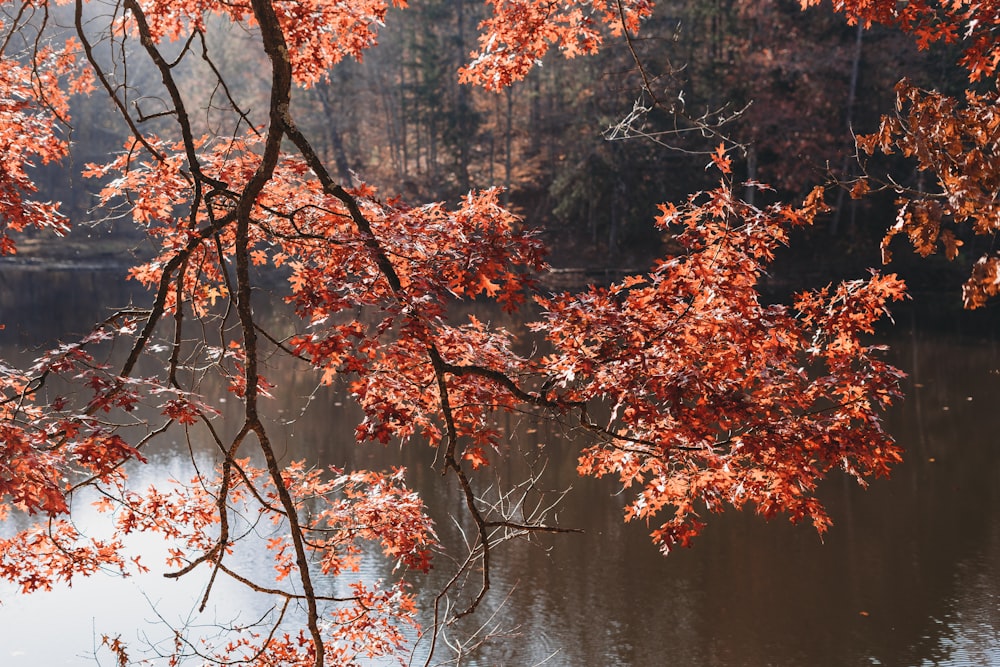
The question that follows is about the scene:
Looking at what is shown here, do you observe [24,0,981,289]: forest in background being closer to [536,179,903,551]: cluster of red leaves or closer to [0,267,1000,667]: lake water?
[0,267,1000,667]: lake water

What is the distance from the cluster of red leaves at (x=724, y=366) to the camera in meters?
3.63

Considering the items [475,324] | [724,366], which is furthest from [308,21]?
[724,366]

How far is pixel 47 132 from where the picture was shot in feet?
14.9

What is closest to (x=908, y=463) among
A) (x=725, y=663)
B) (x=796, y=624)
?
(x=796, y=624)

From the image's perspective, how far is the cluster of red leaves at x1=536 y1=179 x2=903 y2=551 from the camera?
363 cm

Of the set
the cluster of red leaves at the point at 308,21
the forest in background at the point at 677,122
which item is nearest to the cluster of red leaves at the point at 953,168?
the cluster of red leaves at the point at 308,21

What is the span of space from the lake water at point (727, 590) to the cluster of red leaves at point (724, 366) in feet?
7.45

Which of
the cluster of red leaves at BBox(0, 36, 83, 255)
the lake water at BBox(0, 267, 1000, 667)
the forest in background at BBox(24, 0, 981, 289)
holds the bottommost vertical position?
the lake water at BBox(0, 267, 1000, 667)

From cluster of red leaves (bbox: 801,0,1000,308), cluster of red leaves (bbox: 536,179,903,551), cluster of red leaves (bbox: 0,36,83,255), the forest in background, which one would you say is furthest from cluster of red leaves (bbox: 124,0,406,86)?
the forest in background

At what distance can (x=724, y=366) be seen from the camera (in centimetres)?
370

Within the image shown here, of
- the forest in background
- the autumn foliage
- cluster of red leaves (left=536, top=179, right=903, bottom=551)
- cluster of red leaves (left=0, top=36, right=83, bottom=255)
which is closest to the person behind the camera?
the autumn foliage

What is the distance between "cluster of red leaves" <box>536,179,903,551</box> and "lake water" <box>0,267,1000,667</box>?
7.45 feet

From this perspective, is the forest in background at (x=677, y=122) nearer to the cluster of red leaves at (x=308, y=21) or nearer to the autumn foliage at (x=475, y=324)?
the cluster of red leaves at (x=308, y=21)

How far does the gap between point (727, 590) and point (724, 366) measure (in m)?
4.45
